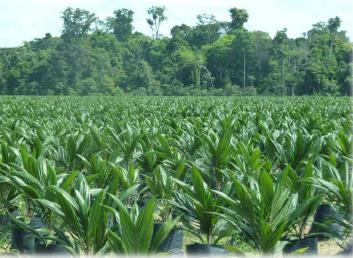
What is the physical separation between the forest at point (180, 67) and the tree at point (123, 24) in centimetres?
2317

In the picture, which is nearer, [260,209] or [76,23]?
[260,209]

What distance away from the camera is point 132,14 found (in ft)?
363

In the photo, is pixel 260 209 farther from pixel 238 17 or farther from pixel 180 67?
pixel 238 17

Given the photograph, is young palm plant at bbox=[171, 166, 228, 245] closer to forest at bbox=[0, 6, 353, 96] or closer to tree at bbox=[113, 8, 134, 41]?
forest at bbox=[0, 6, 353, 96]

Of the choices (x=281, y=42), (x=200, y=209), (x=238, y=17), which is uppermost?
(x=238, y=17)

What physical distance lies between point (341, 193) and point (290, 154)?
81.9 inches

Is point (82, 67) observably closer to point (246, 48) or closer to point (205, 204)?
point (246, 48)

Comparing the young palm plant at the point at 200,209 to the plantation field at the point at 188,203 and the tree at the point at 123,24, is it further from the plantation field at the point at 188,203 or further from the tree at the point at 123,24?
the tree at the point at 123,24

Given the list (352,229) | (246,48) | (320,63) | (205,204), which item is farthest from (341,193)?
(246,48)

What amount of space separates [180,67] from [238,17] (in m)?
22.6

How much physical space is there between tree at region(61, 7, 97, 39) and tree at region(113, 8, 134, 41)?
21575 mm

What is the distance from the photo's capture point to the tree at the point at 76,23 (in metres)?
79.6

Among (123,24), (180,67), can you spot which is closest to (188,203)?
(180,67)

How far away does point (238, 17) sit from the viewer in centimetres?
8762
